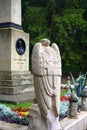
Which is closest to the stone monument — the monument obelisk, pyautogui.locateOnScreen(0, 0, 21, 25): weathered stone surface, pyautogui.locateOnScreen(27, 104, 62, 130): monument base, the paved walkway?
pyautogui.locateOnScreen(27, 104, 62, 130): monument base

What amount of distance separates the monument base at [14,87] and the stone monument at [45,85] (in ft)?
13.8

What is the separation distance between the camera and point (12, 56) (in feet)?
Result: 31.2

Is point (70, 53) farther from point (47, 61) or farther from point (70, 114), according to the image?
point (47, 61)

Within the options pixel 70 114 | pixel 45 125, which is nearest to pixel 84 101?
pixel 70 114

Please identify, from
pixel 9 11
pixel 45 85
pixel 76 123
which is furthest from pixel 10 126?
pixel 9 11

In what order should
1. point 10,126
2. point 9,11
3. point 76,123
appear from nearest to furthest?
point 10,126, point 76,123, point 9,11

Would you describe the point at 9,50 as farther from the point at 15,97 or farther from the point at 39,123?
the point at 39,123

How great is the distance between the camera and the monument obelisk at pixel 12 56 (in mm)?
9094

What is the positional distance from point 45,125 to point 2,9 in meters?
6.55

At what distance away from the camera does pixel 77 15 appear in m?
23.1

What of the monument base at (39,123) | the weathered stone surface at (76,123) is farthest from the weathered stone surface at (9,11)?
the monument base at (39,123)

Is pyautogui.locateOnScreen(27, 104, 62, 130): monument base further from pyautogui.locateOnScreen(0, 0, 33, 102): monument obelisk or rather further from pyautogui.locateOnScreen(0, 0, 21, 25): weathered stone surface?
pyautogui.locateOnScreen(0, 0, 21, 25): weathered stone surface

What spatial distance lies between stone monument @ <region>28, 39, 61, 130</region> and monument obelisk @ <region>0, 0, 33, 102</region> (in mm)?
4413

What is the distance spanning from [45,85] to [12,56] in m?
5.42
